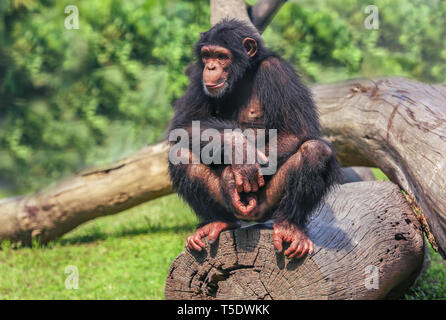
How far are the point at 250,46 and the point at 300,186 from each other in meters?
1.04

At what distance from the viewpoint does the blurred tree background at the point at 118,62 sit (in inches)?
380

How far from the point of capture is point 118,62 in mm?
10070

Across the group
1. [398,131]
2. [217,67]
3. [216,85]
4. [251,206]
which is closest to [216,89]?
[216,85]

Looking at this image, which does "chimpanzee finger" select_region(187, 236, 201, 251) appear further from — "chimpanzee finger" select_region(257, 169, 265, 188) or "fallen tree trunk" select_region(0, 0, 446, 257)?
"fallen tree trunk" select_region(0, 0, 446, 257)

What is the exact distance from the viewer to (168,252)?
5.32 metres

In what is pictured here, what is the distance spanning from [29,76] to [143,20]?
2.82 m

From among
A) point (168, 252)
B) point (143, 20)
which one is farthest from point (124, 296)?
point (143, 20)

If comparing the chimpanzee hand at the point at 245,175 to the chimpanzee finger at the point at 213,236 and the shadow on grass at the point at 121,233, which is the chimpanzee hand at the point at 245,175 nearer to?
the chimpanzee finger at the point at 213,236

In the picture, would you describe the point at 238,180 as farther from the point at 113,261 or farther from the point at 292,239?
the point at 113,261

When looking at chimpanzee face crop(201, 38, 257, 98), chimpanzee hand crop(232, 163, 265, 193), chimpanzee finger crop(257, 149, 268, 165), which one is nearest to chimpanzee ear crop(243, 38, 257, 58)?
chimpanzee face crop(201, 38, 257, 98)

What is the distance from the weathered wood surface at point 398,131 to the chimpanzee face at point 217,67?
1.30 m

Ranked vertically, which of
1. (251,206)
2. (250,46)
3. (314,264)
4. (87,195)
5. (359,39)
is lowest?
(87,195)

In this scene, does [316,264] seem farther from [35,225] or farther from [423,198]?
[35,225]

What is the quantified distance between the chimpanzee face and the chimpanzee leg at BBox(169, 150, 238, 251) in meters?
0.45
